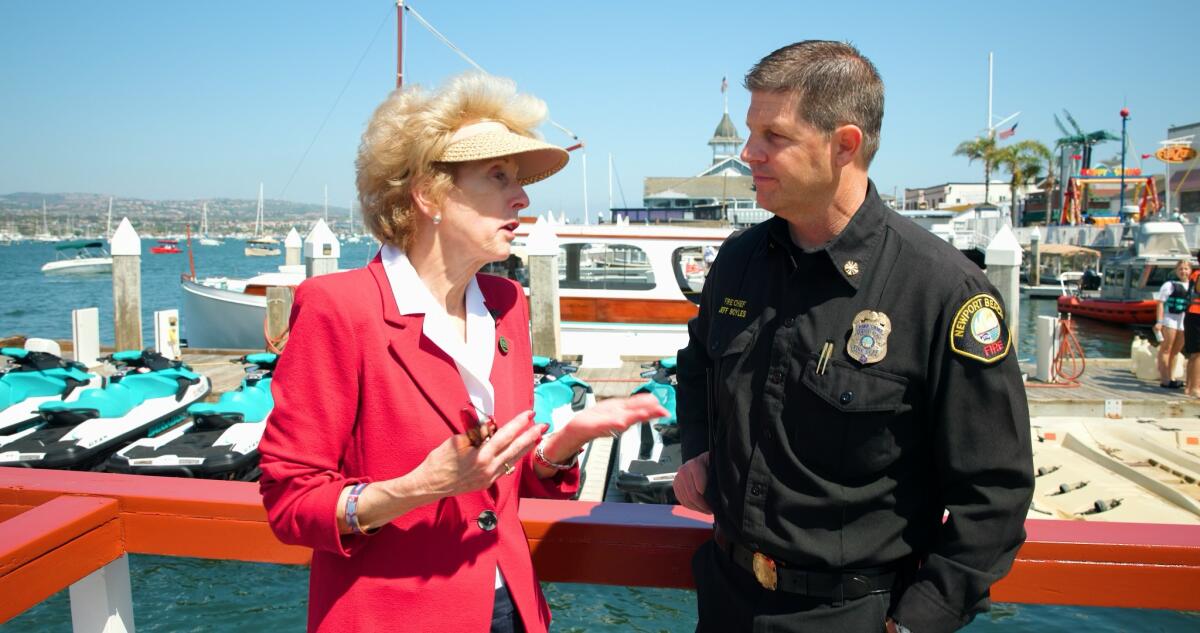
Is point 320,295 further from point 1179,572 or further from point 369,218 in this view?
point 1179,572

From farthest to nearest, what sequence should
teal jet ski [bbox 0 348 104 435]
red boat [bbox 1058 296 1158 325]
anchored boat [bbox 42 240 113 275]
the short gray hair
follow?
anchored boat [bbox 42 240 113 275], red boat [bbox 1058 296 1158 325], teal jet ski [bbox 0 348 104 435], the short gray hair

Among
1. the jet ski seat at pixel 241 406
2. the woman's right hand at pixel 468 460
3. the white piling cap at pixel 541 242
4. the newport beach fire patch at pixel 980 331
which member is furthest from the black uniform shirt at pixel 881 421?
the white piling cap at pixel 541 242

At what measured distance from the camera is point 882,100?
5.47 feet

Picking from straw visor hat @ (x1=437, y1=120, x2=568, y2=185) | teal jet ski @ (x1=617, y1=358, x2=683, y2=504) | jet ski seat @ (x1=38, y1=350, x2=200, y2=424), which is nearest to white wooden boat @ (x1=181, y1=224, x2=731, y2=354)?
teal jet ski @ (x1=617, y1=358, x2=683, y2=504)

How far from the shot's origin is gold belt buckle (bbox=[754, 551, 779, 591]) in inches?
62.9

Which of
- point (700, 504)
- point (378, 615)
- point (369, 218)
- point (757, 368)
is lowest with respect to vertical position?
point (378, 615)

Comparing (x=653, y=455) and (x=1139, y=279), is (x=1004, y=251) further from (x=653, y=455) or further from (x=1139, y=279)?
(x=1139, y=279)

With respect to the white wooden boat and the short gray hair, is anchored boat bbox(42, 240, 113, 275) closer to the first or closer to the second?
the white wooden boat

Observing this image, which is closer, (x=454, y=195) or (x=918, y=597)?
(x=918, y=597)

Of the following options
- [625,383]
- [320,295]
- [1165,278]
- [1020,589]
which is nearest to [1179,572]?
[1020,589]

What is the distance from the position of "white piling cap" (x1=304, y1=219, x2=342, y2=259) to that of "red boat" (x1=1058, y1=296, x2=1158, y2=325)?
24.2m

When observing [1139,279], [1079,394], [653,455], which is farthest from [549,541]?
[1139,279]

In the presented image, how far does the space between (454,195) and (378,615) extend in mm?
872

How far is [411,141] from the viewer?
1.67 m
